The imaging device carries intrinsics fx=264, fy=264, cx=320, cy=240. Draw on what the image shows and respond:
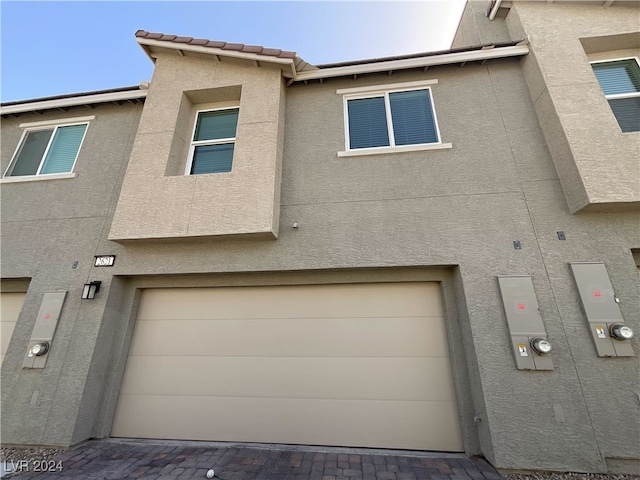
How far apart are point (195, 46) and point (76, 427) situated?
7056 millimetres

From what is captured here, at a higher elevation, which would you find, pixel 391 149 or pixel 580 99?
pixel 580 99

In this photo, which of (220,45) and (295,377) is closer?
(295,377)

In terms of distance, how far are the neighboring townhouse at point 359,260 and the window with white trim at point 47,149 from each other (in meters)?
0.53

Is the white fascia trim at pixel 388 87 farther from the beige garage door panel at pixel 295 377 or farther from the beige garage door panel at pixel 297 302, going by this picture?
the beige garage door panel at pixel 295 377

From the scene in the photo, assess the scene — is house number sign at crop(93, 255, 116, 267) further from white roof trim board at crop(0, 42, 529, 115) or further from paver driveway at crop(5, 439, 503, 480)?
white roof trim board at crop(0, 42, 529, 115)

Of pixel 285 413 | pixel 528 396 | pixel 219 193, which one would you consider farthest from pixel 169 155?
pixel 528 396

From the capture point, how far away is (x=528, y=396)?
335 centimetres

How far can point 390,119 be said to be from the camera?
16.9 ft

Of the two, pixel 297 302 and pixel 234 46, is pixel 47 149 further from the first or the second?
pixel 297 302

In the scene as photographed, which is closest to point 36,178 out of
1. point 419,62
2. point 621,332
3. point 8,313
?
point 8,313

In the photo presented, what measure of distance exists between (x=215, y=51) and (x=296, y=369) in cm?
630

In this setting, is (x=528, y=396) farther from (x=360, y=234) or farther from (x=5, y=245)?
(x=5, y=245)

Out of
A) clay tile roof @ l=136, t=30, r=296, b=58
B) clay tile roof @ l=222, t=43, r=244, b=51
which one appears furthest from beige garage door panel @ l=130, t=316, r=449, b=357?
clay tile roof @ l=222, t=43, r=244, b=51

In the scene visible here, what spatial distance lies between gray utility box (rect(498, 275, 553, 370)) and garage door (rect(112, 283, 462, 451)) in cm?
95
